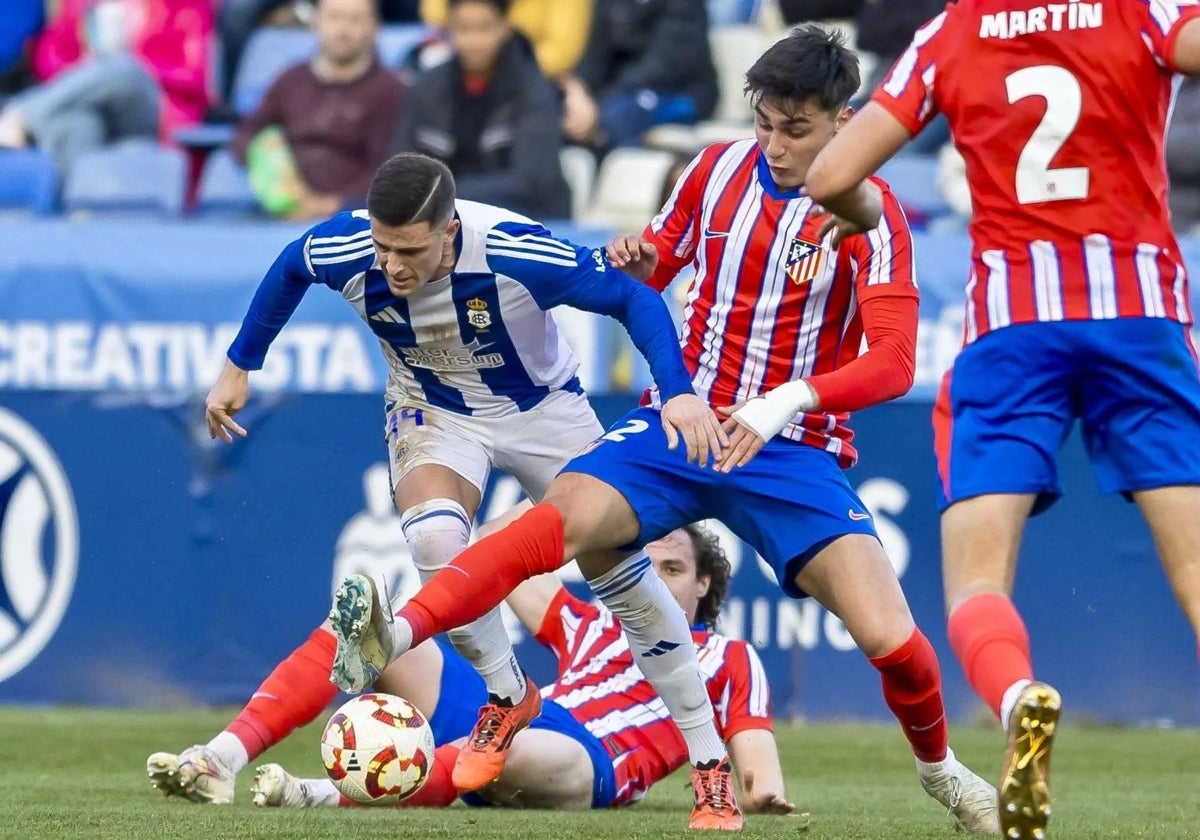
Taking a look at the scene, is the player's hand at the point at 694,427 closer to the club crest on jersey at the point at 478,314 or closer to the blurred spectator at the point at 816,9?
the club crest on jersey at the point at 478,314

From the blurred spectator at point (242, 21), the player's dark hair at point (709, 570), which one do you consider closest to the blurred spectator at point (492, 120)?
the blurred spectator at point (242, 21)

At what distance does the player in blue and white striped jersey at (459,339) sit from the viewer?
17.9ft

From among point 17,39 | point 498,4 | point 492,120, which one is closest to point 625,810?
point 492,120

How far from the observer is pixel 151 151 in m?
12.1

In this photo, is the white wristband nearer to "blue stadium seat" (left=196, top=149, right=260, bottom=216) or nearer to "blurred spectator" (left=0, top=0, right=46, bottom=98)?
A: "blue stadium seat" (left=196, top=149, right=260, bottom=216)

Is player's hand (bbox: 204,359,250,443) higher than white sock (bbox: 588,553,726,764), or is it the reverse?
player's hand (bbox: 204,359,250,443)

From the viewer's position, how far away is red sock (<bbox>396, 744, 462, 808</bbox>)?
19.6 feet

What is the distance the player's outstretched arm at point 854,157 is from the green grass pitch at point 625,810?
1.64m

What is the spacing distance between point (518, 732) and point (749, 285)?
1519 millimetres

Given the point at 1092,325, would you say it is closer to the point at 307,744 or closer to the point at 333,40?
the point at 307,744

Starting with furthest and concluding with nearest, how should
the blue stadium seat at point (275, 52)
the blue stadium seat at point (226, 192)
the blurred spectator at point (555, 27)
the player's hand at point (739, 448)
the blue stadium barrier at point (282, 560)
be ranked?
1. the blue stadium seat at point (275, 52)
2. the blurred spectator at point (555, 27)
3. the blue stadium seat at point (226, 192)
4. the blue stadium barrier at point (282, 560)
5. the player's hand at point (739, 448)

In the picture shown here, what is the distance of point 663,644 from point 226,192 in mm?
7210

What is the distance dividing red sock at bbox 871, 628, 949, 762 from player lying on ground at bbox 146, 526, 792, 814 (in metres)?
0.65

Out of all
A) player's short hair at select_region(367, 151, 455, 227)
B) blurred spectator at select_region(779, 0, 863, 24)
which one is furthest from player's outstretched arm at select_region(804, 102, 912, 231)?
blurred spectator at select_region(779, 0, 863, 24)
